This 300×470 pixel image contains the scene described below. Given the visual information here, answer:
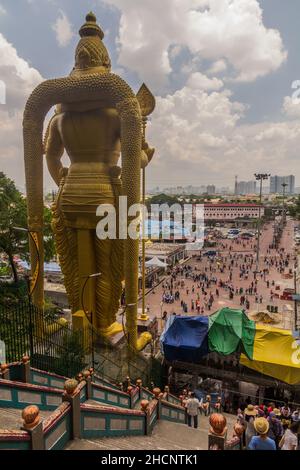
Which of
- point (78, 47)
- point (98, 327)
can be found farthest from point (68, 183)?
point (98, 327)

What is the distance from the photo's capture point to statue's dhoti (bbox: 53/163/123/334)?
9.92 m

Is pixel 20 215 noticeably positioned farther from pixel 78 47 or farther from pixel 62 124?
pixel 78 47

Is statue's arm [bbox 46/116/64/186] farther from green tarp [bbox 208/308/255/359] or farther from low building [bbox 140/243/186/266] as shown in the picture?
low building [bbox 140/243/186/266]

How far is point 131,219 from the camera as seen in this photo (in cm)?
974

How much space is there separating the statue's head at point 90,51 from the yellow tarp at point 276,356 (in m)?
9.84

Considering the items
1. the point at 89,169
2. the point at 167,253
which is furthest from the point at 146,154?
the point at 167,253

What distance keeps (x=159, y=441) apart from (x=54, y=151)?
884cm

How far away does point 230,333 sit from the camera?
10906 millimetres

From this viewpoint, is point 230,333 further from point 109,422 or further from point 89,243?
point 109,422

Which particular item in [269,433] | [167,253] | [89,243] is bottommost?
[269,433]

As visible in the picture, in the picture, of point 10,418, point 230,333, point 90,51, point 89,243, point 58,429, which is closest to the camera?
point 58,429

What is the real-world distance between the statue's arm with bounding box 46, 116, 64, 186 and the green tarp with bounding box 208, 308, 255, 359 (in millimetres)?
7298

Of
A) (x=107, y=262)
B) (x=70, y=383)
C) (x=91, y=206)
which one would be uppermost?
(x=91, y=206)
